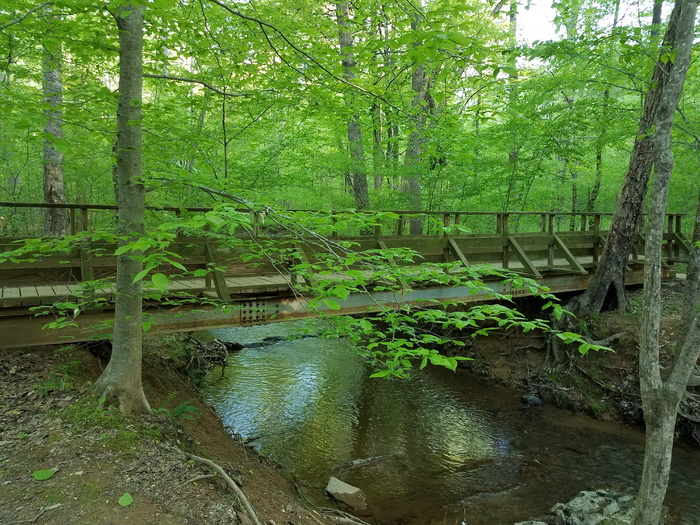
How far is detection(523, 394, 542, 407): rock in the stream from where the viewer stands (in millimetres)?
9070

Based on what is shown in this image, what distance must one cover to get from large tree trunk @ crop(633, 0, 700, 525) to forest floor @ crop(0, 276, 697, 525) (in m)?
3.33

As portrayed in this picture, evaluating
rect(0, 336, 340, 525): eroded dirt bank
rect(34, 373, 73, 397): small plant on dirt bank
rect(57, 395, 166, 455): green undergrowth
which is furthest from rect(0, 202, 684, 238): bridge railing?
rect(57, 395, 166, 455): green undergrowth

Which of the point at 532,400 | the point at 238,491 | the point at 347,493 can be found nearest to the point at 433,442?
the point at 347,493

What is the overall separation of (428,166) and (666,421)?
28.2 feet

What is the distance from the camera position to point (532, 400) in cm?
911

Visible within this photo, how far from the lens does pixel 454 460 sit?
273 inches

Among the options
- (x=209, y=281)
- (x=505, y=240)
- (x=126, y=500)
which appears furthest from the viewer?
(x=505, y=240)

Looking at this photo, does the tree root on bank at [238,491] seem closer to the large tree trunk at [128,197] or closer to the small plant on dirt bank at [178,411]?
the large tree trunk at [128,197]

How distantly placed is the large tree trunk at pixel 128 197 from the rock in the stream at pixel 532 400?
8155 mm

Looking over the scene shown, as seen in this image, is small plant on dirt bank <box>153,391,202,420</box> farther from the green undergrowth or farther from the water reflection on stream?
the water reflection on stream

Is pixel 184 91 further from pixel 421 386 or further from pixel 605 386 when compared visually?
pixel 605 386

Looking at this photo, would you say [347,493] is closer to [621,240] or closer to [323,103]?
[323,103]

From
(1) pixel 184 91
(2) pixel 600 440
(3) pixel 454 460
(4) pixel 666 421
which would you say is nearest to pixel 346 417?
(3) pixel 454 460

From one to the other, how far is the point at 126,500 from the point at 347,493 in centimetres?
354
